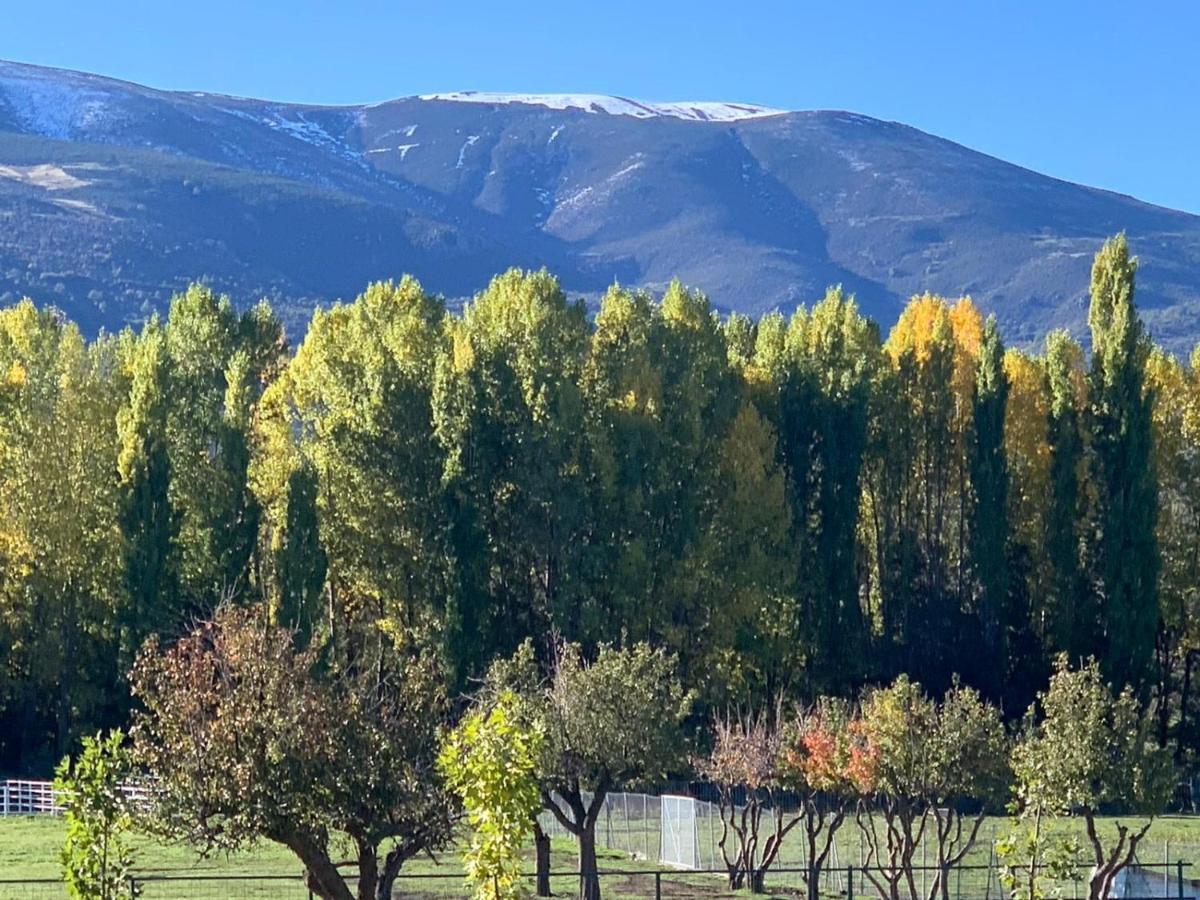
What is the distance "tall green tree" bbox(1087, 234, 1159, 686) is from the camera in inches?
2330

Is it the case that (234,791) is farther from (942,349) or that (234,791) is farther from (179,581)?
(942,349)

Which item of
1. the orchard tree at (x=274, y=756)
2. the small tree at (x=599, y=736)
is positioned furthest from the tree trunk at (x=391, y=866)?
the small tree at (x=599, y=736)

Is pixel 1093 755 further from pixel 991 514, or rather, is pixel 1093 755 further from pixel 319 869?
pixel 991 514

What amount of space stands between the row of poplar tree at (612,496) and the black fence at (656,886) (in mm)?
17357

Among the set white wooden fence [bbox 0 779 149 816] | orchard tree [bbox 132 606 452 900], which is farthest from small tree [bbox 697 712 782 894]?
white wooden fence [bbox 0 779 149 816]

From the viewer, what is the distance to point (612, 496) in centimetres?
5847

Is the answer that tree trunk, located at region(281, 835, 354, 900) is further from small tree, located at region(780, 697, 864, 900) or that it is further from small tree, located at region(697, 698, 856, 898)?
small tree, located at region(697, 698, 856, 898)

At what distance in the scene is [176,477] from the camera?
57969mm

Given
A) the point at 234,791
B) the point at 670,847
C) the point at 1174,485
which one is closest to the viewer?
the point at 234,791

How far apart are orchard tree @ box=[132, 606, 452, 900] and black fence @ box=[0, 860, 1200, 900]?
26.4 ft

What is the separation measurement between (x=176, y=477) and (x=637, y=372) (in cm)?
1429

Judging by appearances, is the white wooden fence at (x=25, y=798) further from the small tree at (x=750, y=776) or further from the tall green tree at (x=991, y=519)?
the tall green tree at (x=991, y=519)

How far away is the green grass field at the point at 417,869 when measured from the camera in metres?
32.2

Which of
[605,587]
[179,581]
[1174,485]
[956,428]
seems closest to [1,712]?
[179,581]
